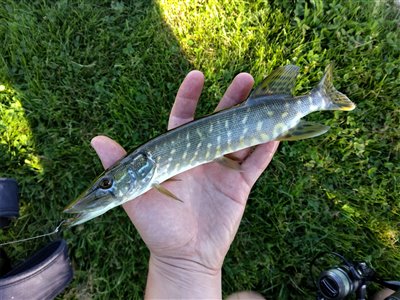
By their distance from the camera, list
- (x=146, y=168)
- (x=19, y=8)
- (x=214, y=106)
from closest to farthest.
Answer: (x=146, y=168), (x=214, y=106), (x=19, y=8)

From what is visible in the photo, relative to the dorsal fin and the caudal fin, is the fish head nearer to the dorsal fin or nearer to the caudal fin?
the dorsal fin

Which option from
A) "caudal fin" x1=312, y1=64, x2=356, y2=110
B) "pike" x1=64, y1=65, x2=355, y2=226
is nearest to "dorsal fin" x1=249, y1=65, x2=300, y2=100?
"pike" x1=64, y1=65, x2=355, y2=226

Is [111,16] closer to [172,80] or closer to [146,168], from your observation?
[172,80]

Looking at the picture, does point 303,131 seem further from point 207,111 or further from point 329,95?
point 207,111

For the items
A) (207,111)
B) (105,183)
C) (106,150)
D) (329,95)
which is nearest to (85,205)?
(105,183)

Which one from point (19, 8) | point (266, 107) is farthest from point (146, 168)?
point (19, 8)

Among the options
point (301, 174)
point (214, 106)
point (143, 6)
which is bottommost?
point (301, 174)

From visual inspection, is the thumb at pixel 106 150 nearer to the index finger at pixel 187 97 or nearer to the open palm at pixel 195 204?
the open palm at pixel 195 204

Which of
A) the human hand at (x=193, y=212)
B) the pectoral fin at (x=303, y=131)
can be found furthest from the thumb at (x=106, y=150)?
the pectoral fin at (x=303, y=131)
